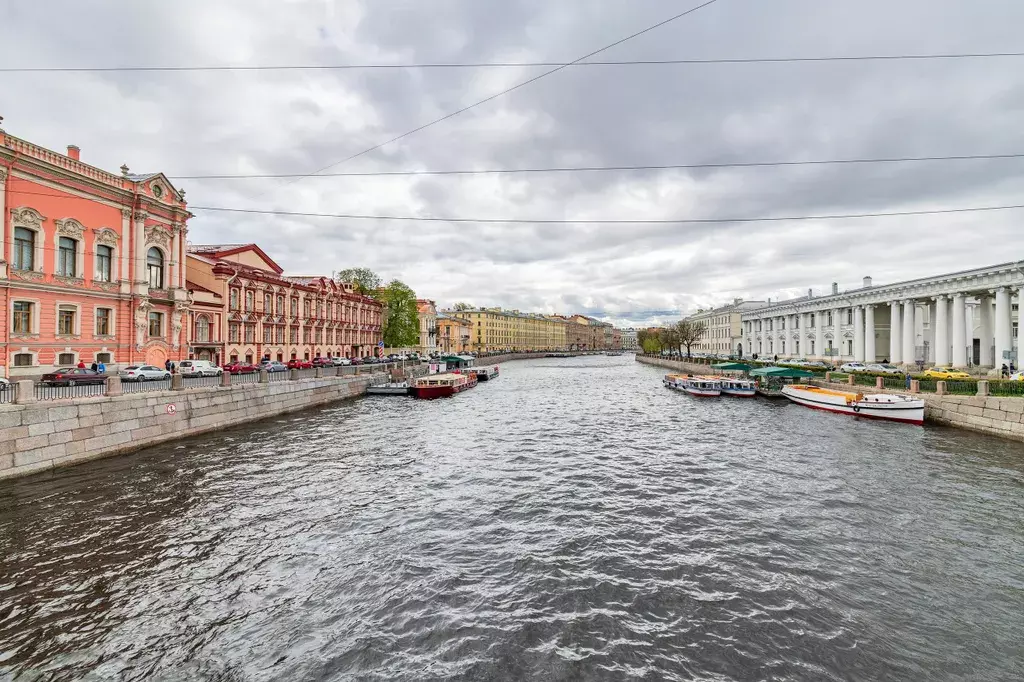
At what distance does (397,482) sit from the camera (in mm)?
14211

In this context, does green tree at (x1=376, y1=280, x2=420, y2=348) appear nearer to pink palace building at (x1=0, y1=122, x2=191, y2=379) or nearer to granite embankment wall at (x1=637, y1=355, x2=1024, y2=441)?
pink palace building at (x1=0, y1=122, x2=191, y2=379)

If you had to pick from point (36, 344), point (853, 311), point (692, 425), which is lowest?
point (692, 425)

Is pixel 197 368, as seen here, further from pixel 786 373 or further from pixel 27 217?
pixel 786 373

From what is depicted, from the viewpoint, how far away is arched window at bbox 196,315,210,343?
4078 cm

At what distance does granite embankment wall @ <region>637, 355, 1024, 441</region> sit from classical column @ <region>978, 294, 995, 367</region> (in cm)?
2103

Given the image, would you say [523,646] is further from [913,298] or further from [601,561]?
[913,298]

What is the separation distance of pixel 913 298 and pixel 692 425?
37.4 m

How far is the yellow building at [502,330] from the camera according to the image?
150m

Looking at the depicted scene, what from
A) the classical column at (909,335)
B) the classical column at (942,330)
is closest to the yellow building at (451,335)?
A: the classical column at (909,335)

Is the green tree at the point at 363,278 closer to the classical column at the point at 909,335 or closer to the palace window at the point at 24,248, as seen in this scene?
the palace window at the point at 24,248

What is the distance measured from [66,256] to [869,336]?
74.0 m

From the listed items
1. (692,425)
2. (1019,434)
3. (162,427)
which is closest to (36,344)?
(162,427)

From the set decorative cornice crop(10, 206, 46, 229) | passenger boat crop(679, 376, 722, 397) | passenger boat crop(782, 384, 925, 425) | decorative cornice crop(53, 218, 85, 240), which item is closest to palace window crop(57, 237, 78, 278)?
decorative cornice crop(53, 218, 85, 240)

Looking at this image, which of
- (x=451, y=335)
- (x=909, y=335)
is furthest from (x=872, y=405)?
(x=451, y=335)
